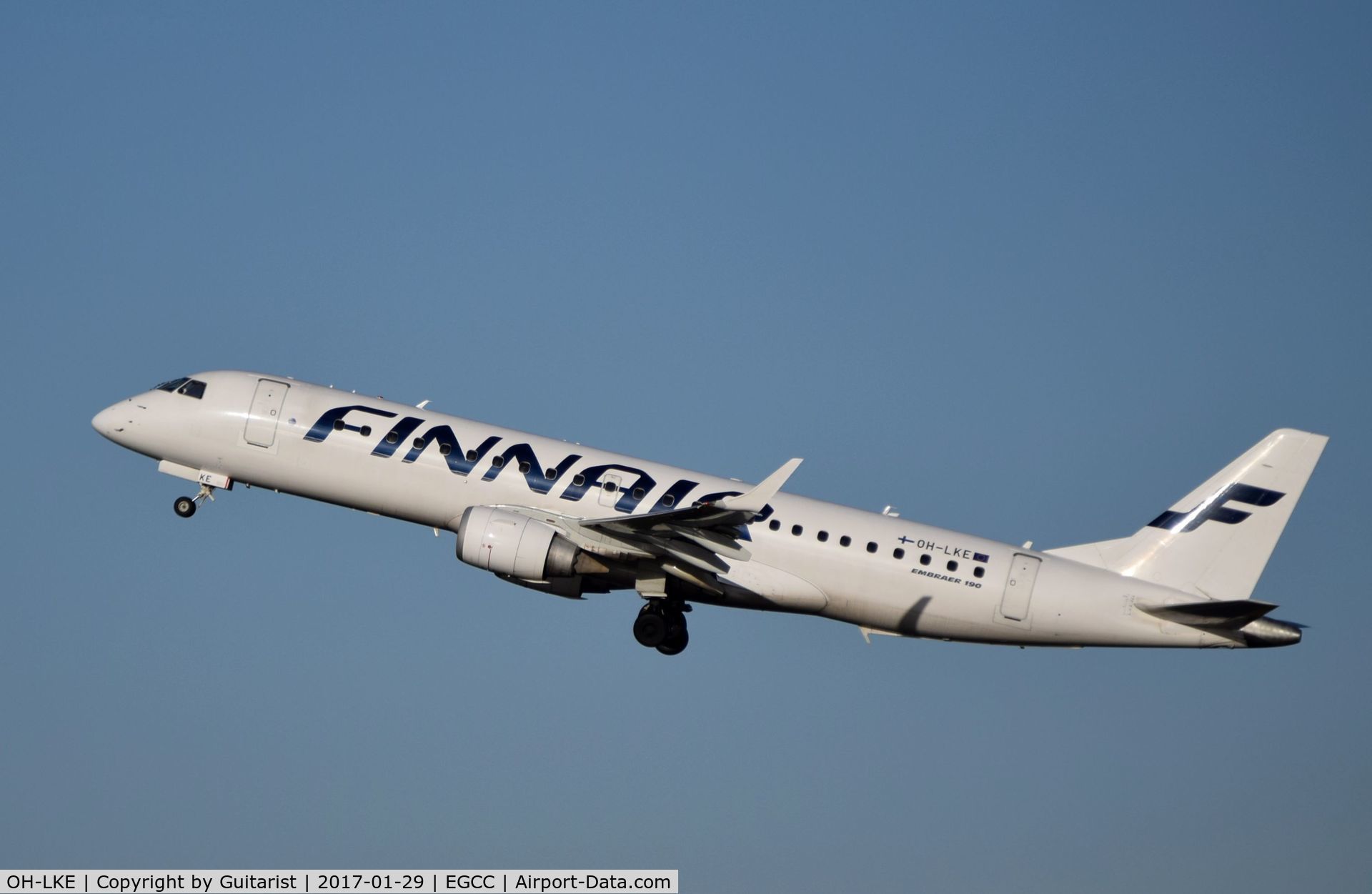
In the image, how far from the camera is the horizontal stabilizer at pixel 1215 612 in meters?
42.1

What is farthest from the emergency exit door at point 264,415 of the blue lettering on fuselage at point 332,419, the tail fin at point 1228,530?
the tail fin at point 1228,530

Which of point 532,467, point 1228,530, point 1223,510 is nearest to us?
point 532,467

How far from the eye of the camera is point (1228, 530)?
45.2 m

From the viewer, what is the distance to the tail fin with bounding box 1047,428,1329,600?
1774 inches

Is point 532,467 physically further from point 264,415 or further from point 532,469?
point 264,415

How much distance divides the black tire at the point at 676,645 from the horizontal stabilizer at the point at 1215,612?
11.8 metres

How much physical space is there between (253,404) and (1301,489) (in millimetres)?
27974

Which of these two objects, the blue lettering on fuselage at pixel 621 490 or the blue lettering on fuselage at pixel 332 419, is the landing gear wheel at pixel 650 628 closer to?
the blue lettering on fuselage at pixel 621 490

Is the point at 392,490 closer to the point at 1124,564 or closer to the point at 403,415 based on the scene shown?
the point at 403,415

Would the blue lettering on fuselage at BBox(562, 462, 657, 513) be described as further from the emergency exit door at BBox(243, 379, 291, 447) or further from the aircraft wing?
the emergency exit door at BBox(243, 379, 291, 447)

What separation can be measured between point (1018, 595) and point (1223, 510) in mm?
6093

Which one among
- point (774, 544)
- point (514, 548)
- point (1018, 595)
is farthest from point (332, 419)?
point (1018, 595)

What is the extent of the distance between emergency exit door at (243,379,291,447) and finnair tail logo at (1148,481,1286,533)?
23.5m

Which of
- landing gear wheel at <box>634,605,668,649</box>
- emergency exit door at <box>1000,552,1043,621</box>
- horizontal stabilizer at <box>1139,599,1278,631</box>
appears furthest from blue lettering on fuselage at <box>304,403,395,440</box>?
horizontal stabilizer at <box>1139,599,1278,631</box>
